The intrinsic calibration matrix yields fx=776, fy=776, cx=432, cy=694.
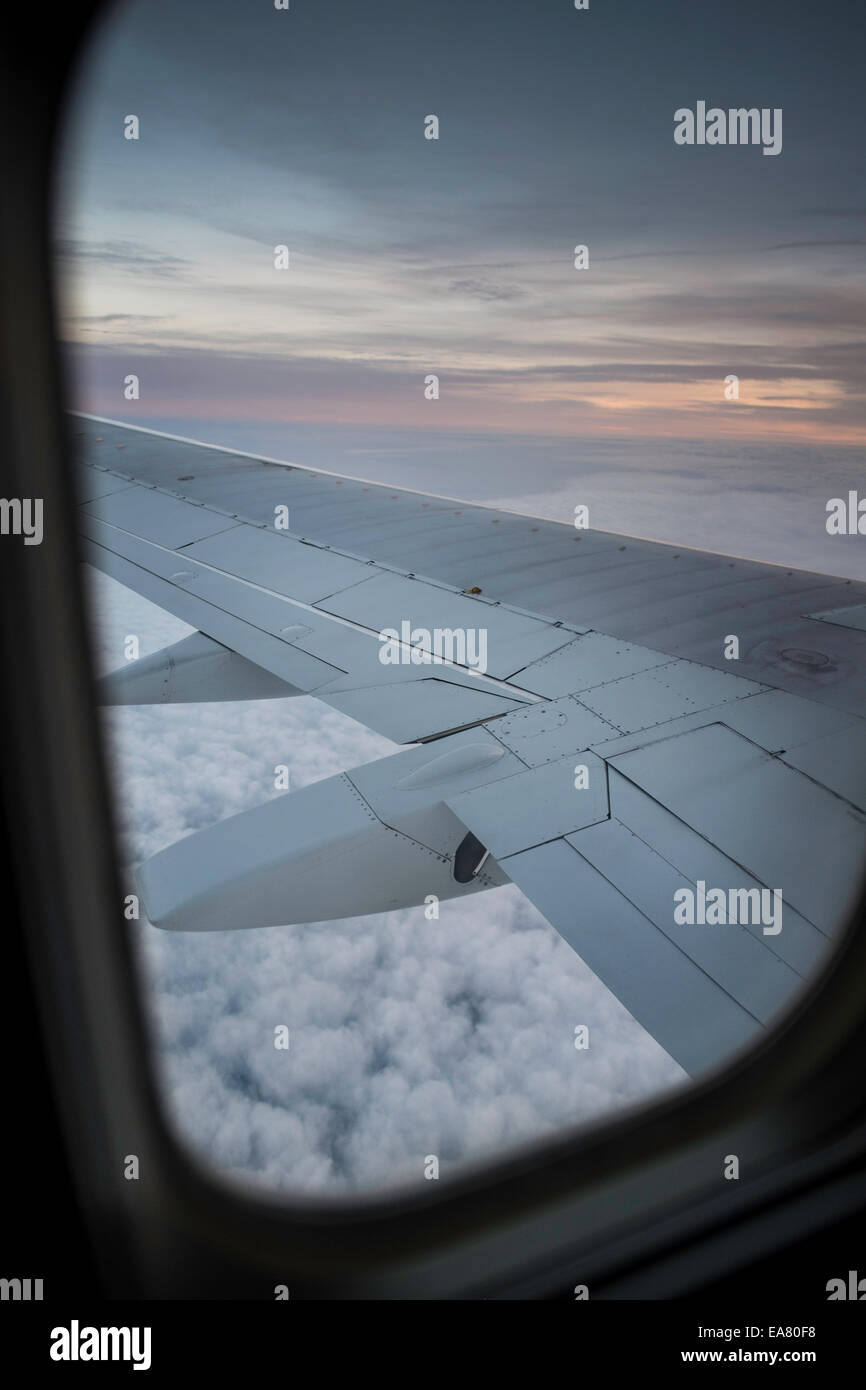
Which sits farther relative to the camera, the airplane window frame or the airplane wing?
the airplane wing

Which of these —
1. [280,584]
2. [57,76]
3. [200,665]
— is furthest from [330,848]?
[280,584]

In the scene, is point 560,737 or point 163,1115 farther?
point 560,737

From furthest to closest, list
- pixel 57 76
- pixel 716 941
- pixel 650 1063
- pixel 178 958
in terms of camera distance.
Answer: pixel 178 958 → pixel 650 1063 → pixel 716 941 → pixel 57 76

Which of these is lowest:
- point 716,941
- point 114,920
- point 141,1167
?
point 141,1167

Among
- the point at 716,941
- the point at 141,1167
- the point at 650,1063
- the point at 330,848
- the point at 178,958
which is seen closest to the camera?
the point at 141,1167

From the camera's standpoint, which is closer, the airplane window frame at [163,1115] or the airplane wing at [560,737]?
the airplane window frame at [163,1115]

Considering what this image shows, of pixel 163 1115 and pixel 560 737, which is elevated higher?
pixel 560 737
